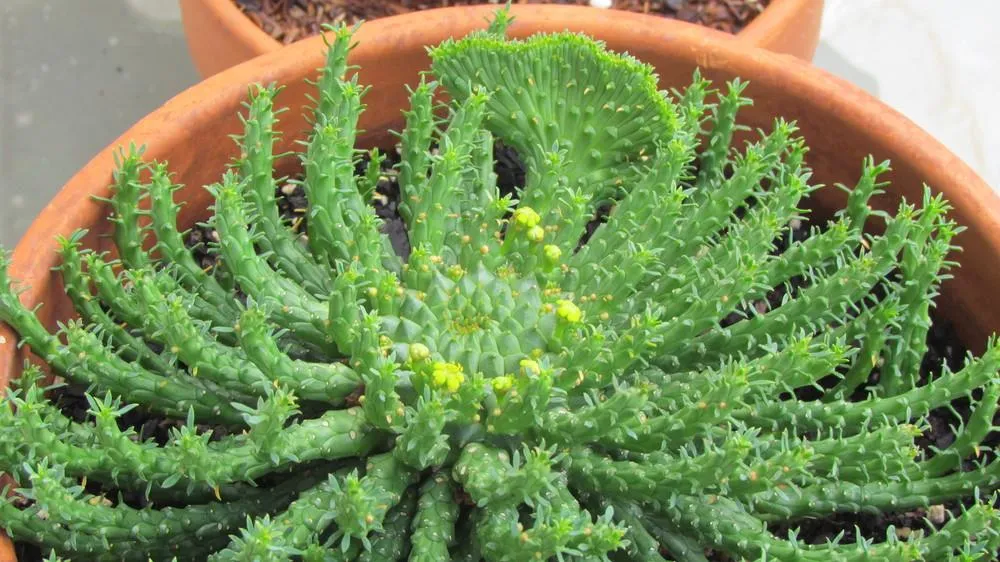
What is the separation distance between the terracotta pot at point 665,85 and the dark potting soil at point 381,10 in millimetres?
618

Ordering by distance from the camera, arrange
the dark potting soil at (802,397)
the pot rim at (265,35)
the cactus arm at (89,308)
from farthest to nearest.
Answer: the pot rim at (265,35)
the dark potting soil at (802,397)
the cactus arm at (89,308)

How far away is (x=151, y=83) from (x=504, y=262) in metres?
1.70

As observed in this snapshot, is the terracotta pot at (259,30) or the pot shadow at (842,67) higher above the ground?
the terracotta pot at (259,30)

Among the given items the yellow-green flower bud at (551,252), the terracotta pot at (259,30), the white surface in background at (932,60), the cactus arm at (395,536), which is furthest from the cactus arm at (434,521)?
the white surface in background at (932,60)

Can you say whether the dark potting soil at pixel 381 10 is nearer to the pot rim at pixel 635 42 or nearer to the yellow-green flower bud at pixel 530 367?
the pot rim at pixel 635 42

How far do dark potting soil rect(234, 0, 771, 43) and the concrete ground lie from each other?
1.81 ft

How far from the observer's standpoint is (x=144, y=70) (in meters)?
2.53

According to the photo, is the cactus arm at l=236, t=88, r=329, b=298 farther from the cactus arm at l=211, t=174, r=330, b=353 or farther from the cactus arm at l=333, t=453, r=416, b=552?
the cactus arm at l=333, t=453, r=416, b=552

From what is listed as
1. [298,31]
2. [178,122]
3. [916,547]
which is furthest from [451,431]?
[298,31]

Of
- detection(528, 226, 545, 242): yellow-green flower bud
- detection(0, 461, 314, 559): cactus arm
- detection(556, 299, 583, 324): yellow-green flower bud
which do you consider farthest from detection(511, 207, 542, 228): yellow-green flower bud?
detection(0, 461, 314, 559): cactus arm

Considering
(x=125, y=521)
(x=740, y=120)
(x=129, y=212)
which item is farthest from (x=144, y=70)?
(x=125, y=521)

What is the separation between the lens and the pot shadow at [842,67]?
2525mm

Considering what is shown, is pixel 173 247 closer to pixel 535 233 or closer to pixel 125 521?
pixel 125 521

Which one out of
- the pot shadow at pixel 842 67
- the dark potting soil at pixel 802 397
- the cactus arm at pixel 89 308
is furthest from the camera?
the pot shadow at pixel 842 67
